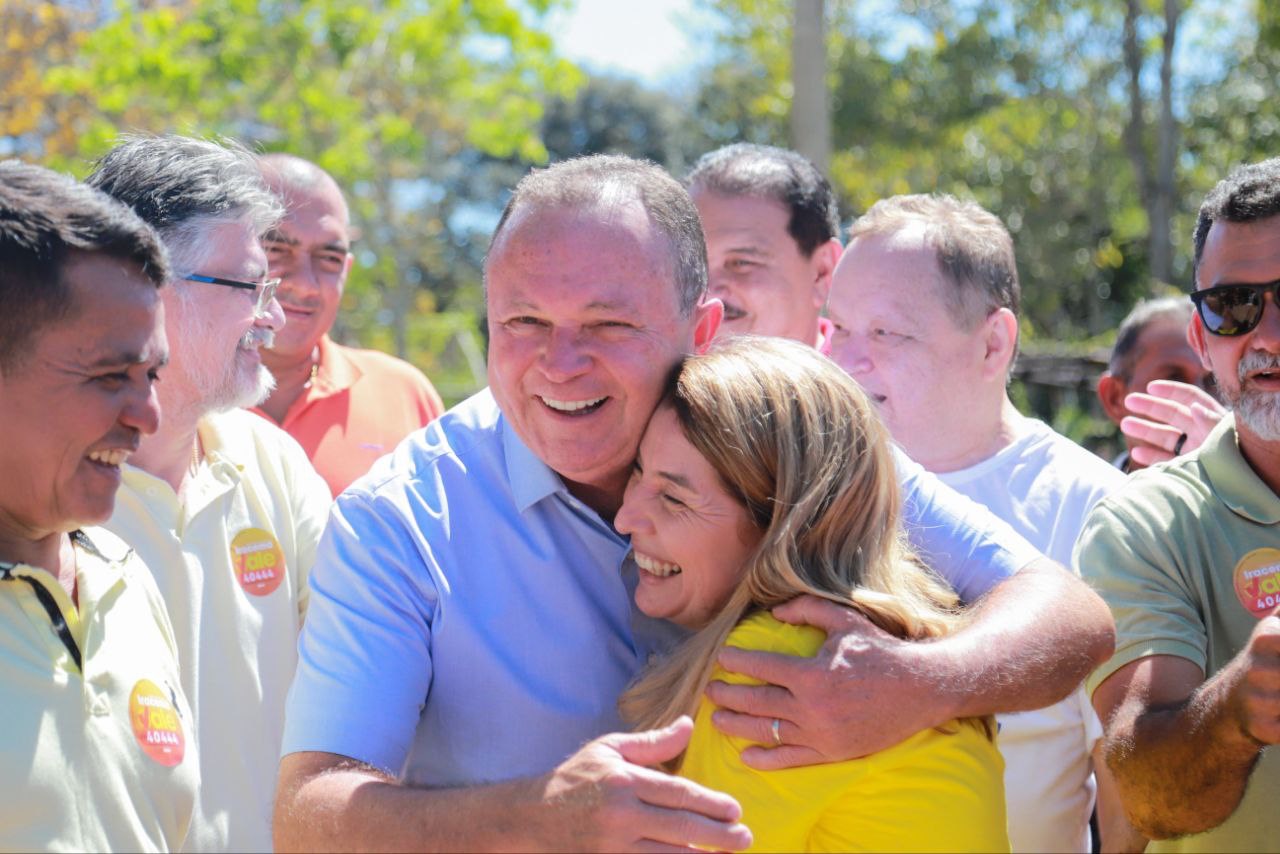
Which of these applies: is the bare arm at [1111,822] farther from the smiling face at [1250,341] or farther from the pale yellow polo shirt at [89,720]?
the pale yellow polo shirt at [89,720]

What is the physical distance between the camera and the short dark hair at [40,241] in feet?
7.58

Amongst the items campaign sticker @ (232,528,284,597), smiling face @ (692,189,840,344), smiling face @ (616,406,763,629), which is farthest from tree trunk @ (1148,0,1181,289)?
smiling face @ (616,406,763,629)

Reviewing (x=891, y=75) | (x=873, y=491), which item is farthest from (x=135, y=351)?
(x=891, y=75)

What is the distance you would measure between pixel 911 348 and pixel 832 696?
1.98 m

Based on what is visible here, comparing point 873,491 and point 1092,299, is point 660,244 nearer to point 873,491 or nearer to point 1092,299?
point 873,491

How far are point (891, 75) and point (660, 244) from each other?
76.1 feet

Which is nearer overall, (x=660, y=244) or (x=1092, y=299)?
(x=660, y=244)

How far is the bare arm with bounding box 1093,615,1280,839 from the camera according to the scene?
2.52 meters

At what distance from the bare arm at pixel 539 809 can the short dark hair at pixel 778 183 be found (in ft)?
10.1

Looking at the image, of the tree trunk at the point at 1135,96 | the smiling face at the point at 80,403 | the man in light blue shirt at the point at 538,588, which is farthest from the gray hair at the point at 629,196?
the tree trunk at the point at 1135,96

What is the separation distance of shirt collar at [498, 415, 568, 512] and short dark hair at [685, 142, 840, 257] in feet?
7.80

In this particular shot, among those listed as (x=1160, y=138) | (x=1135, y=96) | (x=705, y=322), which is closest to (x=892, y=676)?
(x=705, y=322)

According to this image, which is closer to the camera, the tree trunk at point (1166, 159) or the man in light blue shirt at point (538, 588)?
the man in light blue shirt at point (538, 588)

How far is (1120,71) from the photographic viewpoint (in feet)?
77.6
